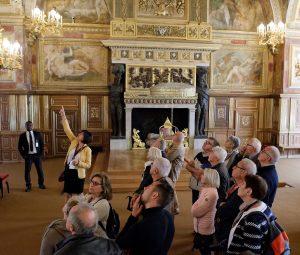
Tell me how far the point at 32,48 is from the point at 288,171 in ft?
27.5

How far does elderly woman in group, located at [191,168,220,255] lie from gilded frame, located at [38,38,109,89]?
26.3 feet

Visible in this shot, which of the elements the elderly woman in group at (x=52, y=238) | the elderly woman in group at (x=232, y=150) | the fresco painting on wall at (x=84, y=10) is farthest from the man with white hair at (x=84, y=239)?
the fresco painting on wall at (x=84, y=10)

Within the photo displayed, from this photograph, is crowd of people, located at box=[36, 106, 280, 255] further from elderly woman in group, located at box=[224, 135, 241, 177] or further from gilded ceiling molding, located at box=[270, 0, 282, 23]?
gilded ceiling molding, located at box=[270, 0, 282, 23]

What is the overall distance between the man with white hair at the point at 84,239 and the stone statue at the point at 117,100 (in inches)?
329

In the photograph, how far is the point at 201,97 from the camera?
34.9ft

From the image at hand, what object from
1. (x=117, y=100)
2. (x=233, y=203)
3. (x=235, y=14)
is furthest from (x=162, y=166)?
(x=235, y=14)

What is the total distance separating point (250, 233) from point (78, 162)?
2986 millimetres

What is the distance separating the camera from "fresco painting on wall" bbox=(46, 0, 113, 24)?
10539 millimetres

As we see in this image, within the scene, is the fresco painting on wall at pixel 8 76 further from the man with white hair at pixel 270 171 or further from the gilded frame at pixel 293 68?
the gilded frame at pixel 293 68

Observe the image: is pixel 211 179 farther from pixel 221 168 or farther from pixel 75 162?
pixel 75 162

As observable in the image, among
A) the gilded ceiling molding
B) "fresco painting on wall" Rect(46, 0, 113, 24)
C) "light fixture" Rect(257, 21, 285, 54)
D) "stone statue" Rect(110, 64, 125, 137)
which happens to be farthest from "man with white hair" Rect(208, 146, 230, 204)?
the gilded ceiling molding

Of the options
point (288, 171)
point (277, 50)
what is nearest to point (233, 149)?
point (288, 171)

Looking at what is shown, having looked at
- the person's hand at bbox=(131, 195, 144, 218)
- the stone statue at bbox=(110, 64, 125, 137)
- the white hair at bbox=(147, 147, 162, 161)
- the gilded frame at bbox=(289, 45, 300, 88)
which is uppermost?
the gilded frame at bbox=(289, 45, 300, 88)

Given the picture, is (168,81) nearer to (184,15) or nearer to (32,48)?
(184,15)
